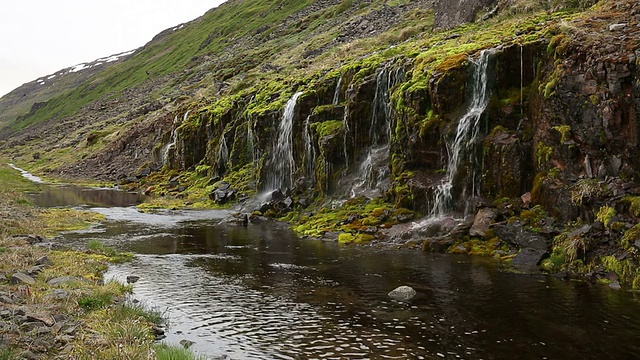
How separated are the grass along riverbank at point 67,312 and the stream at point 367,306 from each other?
3.74 feet

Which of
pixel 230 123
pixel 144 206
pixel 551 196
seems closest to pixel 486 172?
pixel 551 196

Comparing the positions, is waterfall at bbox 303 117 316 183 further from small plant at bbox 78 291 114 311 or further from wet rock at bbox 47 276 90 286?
small plant at bbox 78 291 114 311

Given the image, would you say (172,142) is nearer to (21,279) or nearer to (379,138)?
(379,138)

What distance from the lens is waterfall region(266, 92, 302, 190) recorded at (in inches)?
1827

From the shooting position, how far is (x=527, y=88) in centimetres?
2902

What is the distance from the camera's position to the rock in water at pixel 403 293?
57.0 ft

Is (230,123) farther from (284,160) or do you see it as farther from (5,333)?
(5,333)

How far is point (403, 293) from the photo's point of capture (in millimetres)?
17531

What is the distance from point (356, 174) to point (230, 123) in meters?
29.1

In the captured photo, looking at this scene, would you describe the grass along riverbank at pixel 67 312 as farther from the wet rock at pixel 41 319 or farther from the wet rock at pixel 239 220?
the wet rock at pixel 239 220

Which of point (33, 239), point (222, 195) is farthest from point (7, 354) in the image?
point (222, 195)

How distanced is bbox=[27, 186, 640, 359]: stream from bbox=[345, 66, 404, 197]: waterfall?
9.91 metres

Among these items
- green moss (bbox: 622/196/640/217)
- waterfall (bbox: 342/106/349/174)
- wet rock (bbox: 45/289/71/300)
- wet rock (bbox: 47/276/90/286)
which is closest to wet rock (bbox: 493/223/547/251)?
green moss (bbox: 622/196/640/217)

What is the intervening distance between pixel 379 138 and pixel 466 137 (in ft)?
32.1
